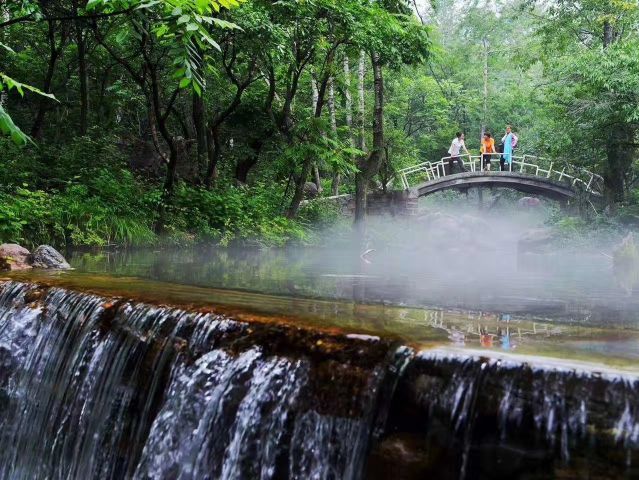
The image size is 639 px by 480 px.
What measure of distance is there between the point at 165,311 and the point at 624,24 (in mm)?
18625

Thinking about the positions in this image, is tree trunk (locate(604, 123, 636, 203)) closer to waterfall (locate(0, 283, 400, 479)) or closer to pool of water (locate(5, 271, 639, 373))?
pool of water (locate(5, 271, 639, 373))

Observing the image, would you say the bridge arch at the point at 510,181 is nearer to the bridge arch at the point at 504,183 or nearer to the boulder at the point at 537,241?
the bridge arch at the point at 504,183

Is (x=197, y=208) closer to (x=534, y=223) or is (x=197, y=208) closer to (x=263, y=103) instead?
(x=263, y=103)

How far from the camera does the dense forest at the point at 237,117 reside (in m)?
11.6

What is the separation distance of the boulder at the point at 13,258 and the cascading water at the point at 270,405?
6.62 feet

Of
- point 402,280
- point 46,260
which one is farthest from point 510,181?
point 46,260

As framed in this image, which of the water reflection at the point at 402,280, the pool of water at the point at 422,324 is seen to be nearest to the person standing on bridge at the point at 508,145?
the water reflection at the point at 402,280

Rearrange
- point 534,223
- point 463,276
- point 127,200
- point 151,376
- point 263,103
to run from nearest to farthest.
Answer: point 151,376 → point 463,276 → point 127,200 → point 263,103 → point 534,223

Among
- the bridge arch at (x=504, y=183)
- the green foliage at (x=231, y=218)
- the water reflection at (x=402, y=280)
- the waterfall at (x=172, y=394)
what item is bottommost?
the waterfall at (x=172, y=394)

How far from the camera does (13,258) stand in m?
7.70

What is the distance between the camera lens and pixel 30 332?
5562mm

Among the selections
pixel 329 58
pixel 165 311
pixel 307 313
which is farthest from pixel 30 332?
pixel 329 58

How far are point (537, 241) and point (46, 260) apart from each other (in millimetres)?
14069

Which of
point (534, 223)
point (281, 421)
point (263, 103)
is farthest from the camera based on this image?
point (534, 223)
